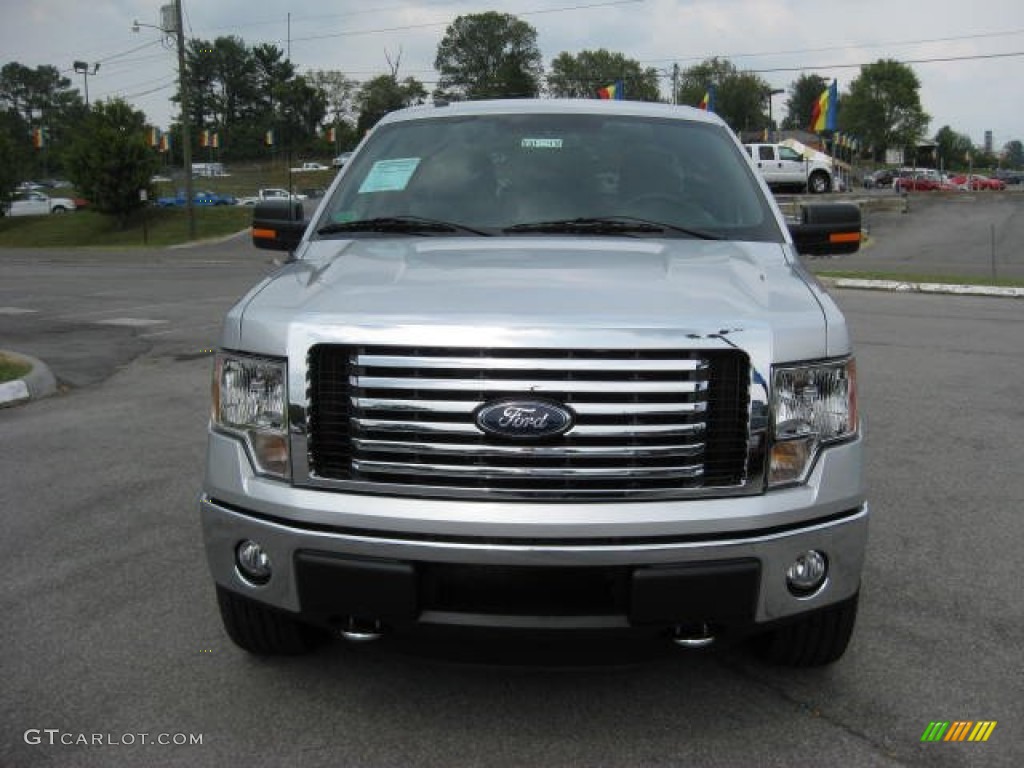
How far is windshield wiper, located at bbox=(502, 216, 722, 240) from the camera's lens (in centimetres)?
361

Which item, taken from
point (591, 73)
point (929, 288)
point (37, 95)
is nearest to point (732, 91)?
point (591, 73)

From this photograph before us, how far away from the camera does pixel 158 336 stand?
1176 cm

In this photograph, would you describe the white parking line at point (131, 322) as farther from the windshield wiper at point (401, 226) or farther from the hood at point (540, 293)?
the hood at point (540, 293)

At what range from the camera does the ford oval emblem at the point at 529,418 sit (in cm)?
251

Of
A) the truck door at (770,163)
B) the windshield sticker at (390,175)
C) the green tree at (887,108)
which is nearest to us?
the windshield sticker at (390,175)

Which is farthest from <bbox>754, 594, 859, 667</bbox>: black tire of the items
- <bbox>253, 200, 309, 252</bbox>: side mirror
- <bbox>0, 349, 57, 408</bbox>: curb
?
<bbox>0, 349, 57, 408</bbox>: curb

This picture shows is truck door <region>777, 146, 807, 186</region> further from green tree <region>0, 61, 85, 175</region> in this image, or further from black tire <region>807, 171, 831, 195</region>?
green tree <region>0, 61, 85, 175</region>

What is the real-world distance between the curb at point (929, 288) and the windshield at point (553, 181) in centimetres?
1338

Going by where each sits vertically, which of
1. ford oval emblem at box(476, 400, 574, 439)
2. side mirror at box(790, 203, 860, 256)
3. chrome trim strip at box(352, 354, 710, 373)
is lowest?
ford oval emblem at box(476, 400, 574, 439)

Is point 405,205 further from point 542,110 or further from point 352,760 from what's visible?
point 352,760

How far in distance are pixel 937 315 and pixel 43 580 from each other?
11.8 meters

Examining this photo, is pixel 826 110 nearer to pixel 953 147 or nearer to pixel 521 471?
pixel 521 471

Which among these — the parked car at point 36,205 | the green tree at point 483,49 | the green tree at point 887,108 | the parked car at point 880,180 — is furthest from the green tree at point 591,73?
the parked car at point 36,205

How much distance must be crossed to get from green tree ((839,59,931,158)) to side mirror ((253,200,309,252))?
376ft
